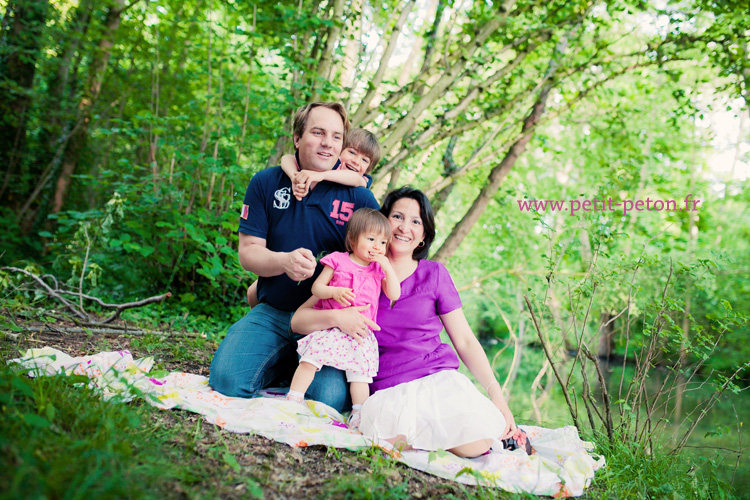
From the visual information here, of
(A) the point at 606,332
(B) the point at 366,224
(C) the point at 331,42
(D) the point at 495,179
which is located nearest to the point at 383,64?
(C) the point at 331,42

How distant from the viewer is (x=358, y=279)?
2.42 m

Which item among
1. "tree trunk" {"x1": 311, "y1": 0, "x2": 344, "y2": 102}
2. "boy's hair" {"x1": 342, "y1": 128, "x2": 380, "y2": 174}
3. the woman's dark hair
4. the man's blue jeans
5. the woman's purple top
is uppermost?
"tree trunk" {"x1": 311, "y1": 0, "x2": 344, "y2": 102}

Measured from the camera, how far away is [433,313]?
2521 millimetres

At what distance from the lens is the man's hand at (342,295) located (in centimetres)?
231

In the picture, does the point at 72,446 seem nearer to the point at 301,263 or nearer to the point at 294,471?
the point at 294,471

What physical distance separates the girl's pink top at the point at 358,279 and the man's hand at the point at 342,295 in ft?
0.17

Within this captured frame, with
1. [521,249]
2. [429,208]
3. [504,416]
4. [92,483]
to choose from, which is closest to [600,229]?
[429,208]

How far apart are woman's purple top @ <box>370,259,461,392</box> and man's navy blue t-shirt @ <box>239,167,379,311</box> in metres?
0.49

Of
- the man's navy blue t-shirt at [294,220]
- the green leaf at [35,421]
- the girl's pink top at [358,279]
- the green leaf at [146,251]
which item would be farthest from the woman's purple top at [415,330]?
the green leaf at [146,251]

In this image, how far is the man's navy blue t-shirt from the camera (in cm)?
273

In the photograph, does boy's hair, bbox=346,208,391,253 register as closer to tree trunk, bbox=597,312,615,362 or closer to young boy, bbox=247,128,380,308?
young boy, bbox=247,128,380,308

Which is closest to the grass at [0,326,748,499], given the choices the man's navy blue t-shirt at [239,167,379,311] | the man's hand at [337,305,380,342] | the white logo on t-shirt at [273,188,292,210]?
the man's hand at [337,305,380,342]

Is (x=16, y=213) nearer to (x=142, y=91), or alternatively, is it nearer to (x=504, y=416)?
(x=142, y=91)

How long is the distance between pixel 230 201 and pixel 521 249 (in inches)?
219
